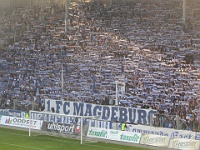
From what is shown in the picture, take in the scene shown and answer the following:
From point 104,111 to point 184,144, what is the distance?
28.6 feet

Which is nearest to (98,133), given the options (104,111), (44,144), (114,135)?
(114,135)

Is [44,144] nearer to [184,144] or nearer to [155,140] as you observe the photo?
[155,140]

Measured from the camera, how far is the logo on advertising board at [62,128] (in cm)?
2767

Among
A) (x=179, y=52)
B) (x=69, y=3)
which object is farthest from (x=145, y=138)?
(x=69, y=3)

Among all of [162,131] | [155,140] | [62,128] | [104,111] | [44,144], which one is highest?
[104,111]

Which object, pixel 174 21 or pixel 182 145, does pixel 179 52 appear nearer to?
pixel 174 21

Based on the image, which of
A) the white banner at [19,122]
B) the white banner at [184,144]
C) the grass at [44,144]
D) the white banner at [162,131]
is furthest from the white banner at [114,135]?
the white banner at [19,122]

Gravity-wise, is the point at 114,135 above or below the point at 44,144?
above

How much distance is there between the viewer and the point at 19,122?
31344 mm

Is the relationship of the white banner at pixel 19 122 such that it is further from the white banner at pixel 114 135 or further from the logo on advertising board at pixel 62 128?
the white banner at pixel 114 135

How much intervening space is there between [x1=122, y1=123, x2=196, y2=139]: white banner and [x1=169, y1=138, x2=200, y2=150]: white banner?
0.68m

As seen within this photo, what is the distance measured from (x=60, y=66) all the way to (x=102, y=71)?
415cm

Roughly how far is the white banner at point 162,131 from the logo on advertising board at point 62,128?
95.8 inches

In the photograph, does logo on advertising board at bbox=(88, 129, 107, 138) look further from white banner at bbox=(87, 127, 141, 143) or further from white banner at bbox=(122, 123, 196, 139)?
white banner at bbox=(122, 123, 196, 139)
